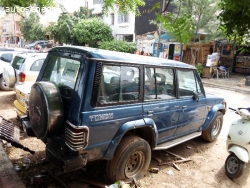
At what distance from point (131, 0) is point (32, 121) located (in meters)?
2.09

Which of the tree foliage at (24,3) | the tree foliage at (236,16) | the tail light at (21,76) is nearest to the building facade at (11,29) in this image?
the tail light at (21,76)

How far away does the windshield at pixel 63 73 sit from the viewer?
2.87 m

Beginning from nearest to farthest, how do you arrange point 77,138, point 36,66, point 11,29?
point 77,138
point 36,66
point 11,29

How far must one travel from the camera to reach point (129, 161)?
3.36 metres

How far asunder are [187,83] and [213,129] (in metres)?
1.61

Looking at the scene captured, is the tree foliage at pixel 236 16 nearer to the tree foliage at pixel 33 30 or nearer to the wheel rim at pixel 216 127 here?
the wheel rim at pixel 216 127

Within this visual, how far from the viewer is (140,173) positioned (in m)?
3.46

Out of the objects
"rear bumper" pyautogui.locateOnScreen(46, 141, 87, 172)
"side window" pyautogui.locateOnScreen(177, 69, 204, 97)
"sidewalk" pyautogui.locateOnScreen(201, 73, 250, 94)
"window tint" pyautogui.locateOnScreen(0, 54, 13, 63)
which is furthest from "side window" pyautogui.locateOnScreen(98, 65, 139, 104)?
"sidewalk" pyautogui.locateOnScreen(201, 73, 250, 94)

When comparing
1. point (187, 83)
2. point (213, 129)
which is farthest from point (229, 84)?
point (187, 83)

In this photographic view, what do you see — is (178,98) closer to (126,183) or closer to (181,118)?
(181,118)

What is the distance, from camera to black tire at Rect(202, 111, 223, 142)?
191 inches

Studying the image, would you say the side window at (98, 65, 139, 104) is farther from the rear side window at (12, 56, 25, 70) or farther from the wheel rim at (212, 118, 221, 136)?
the rear side window at (12, 56, 25, 70)

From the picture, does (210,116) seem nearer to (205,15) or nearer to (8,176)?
(8,176)

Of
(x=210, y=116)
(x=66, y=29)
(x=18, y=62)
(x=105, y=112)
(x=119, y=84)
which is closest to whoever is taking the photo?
(x=105, y=112)
